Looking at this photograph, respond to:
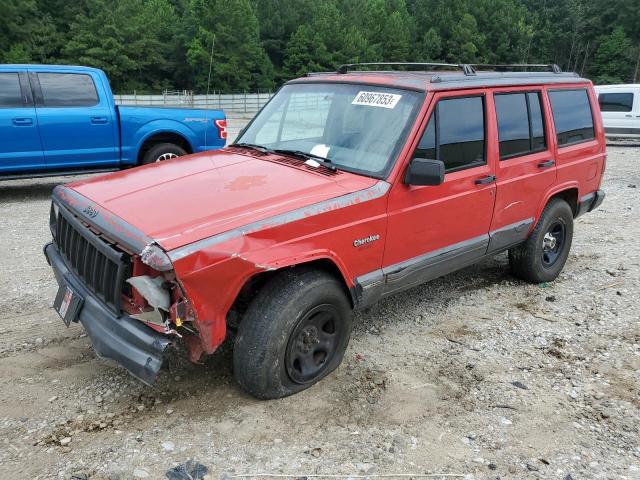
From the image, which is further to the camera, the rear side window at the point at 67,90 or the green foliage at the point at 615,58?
the green foliage at the point at 615,58

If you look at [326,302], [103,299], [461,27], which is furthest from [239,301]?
[461,27]

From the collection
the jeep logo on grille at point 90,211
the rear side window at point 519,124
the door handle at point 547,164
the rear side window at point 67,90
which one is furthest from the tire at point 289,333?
the rear side window at point 67,90

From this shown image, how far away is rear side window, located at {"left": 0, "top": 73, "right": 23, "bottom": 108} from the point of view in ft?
25.7

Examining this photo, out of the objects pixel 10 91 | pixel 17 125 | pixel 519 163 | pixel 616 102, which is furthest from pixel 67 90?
pixel 616 102

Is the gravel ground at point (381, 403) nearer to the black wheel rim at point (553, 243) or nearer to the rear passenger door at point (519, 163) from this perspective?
the black wheel rim at point (553, 243)

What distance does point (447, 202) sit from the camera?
406 cm

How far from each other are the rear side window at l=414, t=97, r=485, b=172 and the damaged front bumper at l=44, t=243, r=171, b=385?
82.5 inches

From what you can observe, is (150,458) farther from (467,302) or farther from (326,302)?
(467,302)

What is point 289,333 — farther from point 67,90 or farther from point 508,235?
point 67,90

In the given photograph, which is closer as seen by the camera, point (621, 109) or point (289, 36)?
point (621, 109)

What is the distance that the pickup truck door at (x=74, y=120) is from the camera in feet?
26.5

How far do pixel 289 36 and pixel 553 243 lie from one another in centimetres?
6817

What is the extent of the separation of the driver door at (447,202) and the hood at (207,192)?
464 mm

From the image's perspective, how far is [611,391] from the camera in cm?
371
